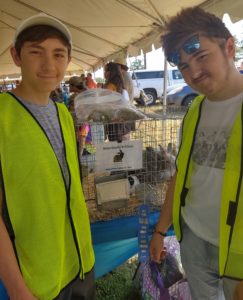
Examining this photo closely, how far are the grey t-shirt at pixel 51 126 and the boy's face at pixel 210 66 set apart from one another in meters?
0.51

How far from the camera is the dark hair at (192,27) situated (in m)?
0.97

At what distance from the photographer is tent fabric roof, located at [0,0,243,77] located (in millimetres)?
2854

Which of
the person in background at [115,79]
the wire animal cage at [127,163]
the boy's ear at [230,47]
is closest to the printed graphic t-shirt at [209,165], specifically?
the boy's ear at [230,47]

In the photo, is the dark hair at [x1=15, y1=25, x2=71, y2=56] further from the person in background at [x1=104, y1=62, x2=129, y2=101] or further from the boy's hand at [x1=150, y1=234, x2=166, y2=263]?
the person in background at [x1=104, y1=62, x2=129, y2=101]

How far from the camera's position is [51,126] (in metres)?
0.97

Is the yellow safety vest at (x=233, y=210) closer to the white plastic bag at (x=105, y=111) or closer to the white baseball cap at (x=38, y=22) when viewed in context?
the white plastic bag at (x=105, y=111)

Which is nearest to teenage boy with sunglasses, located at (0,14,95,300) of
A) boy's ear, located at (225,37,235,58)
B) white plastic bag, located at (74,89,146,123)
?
white plastic bag, located at (74,89,146,123)

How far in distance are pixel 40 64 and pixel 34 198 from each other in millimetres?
443

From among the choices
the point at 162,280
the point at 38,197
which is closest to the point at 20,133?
the point at 38,197

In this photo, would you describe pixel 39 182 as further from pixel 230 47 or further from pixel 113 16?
pixel 113 16

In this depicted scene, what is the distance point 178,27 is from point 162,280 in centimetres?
131

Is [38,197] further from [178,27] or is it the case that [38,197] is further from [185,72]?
[178,27]

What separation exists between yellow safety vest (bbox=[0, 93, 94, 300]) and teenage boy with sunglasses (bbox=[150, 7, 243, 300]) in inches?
18.8

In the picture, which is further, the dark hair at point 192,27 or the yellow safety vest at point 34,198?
the dark hair at point 192,27
